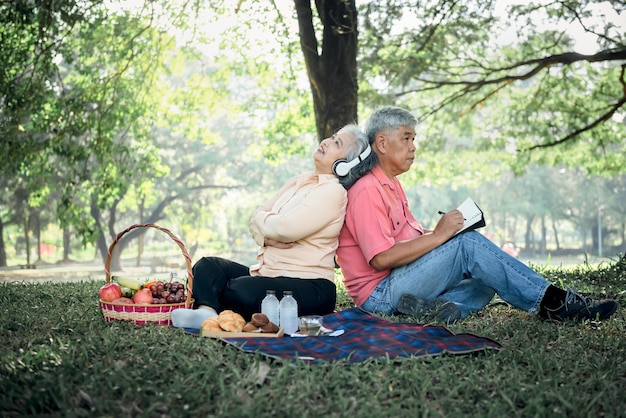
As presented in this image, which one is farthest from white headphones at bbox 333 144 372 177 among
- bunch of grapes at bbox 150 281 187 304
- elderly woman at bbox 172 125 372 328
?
bunch of grapes at bbox 150 281 187 304

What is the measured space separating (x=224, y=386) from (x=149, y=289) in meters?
1.97

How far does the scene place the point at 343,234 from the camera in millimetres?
5078

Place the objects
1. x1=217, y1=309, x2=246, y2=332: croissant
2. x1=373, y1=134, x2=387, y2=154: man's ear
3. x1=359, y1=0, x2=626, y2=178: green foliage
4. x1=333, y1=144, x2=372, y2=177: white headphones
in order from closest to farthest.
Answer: x1=217, y1=309, x2=246, y2=332: croissant, x1=333, y1=144, x2=372, y2=177: white headphones, x1=373, y1=134, x2=387, y2=154: man's ear, x1=359, y1=0, x2=626, y2=178: green foliage

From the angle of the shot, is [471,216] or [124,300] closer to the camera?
[471,216]

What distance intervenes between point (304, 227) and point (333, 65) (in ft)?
15.3

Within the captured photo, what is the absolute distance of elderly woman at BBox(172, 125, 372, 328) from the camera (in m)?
4.70

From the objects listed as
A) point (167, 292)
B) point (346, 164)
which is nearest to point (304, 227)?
point (346, 164)

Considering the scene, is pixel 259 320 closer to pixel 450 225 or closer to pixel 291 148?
pixel 450 225

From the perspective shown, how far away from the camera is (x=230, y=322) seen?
4.21 meters

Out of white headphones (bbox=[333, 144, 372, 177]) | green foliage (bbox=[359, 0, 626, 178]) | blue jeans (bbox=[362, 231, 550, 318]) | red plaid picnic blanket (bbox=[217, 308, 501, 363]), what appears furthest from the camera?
green foliage (bbox=[359, 0, 626, 178])

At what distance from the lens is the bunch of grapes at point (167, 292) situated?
15.4ft

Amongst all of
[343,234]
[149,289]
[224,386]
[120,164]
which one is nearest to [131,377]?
[224,386]

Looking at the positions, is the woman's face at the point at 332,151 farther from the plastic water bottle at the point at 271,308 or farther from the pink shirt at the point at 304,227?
the plastic water bottle at the point at 271,308

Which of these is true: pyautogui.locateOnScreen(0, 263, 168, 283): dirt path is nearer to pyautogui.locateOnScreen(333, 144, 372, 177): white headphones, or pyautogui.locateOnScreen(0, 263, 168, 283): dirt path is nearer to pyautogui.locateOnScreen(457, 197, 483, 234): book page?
pyautogui.locateOnScreen(333, 144, 372, 177): white headphones
